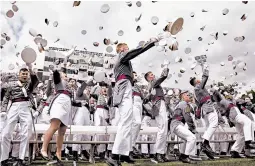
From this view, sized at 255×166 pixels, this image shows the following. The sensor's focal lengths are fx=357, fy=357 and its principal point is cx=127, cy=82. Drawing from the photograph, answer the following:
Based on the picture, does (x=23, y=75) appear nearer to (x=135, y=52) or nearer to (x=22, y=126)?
(x=22, y=126)

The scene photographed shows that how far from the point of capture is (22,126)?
6523mm

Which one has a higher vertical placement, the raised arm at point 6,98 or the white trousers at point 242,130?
the raised arm at point 6,98

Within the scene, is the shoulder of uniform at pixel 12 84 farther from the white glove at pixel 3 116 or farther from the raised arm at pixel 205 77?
the raised arm at pixel 205 77

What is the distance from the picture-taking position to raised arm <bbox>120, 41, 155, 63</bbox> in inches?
202

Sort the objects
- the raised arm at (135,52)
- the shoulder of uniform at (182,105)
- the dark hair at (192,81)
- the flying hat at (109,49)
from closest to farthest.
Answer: the raised arm at (135,52)
the shoulder of uniform at (182,105)
the dark hair at (192,81)
the flying hat at (109,49)

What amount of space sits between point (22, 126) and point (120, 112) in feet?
7.03

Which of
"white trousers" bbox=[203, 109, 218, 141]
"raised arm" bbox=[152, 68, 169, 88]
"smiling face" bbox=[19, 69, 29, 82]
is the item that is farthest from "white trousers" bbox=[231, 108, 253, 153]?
"smiling face" bbox=[19, 69, 29, 82]

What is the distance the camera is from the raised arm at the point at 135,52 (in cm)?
512

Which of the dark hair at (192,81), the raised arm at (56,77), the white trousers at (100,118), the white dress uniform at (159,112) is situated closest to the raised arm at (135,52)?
the raised arm at (56,77)

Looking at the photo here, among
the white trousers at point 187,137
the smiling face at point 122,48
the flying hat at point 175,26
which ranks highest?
the flying hat at point 175,26

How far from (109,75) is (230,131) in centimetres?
447

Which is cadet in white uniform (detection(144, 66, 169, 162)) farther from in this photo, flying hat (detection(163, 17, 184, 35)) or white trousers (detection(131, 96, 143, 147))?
flying hat (detection(163, 17, 184, 35))

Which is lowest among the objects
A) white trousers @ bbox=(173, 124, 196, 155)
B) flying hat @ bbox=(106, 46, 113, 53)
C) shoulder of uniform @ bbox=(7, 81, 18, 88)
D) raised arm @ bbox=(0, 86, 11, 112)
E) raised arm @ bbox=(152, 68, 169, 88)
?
white trousers @ bbox=(173, 124, 196, 155)

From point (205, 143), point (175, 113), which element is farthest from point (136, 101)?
point (205, 143)
